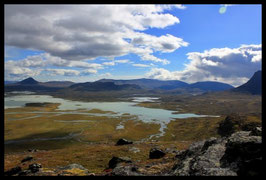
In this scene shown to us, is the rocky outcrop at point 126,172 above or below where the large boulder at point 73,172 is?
above

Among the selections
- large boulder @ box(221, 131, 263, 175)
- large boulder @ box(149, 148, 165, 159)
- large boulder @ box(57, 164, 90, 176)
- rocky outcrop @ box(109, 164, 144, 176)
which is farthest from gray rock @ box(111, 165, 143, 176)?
large boulder @ box(149, 148, 165, 159)

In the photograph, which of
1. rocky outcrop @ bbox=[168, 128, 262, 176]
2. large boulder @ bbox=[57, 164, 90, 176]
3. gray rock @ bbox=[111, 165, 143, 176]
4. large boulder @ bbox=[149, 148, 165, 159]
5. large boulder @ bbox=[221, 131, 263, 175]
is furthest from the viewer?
large boulder @ bbox=[149, 148, 165, 159]

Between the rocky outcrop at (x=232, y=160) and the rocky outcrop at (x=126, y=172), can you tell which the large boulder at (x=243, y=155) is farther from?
the rocky outcrop at (x=126, y=172)

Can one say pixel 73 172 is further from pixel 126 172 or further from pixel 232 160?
pixel 232 160

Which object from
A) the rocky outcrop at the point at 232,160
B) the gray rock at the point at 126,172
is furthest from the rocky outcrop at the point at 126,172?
the rocky outcrop at the point at 232,160

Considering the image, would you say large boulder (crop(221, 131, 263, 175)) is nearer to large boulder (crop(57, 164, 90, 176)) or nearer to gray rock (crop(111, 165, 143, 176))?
gray rock (crop(111, 165, 143, 176))

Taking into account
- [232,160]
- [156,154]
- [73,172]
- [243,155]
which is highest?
[243,155]

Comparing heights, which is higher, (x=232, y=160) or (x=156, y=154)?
(x=232, y=160)

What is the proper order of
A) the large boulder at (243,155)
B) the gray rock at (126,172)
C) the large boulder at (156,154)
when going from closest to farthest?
1. the large boulder at (243,155)
2. the gray rock at (126,172)
3. the large boulder at (156,154)

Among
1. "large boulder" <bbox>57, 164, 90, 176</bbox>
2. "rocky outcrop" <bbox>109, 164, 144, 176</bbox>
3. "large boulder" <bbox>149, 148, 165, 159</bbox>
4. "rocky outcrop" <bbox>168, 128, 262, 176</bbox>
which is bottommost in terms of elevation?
"large boulder" <bbox>149, 148, 165, 159</bbox>

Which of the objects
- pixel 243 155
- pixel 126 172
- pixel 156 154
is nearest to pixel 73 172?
pixel 126 172
